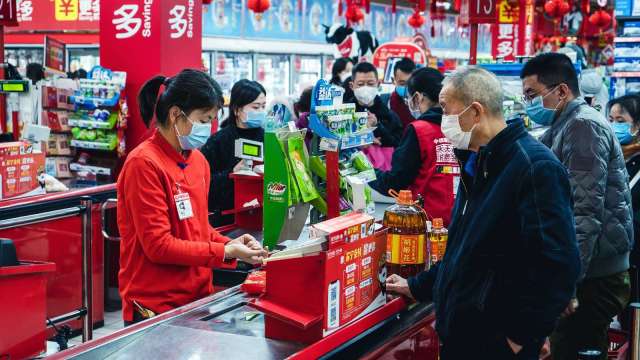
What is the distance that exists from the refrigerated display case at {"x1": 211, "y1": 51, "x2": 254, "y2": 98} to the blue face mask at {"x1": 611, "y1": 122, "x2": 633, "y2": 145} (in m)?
8.07

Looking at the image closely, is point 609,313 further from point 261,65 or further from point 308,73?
point 308,73

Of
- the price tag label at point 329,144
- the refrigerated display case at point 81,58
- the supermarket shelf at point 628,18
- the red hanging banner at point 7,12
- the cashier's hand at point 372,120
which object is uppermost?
the supermarket shelf at point 628,18

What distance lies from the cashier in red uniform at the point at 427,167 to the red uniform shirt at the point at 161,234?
127 centimetres

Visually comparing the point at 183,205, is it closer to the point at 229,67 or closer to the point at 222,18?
the point at 229,67

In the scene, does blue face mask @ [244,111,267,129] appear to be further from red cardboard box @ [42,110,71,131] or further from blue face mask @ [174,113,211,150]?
red cardboard box @ [42,110,71,131]

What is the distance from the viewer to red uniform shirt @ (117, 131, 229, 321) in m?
2.81

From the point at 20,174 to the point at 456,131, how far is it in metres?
3.41

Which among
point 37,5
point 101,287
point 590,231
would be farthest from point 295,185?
point 37,5

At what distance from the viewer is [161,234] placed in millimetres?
2793

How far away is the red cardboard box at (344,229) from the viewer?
2.48 meters

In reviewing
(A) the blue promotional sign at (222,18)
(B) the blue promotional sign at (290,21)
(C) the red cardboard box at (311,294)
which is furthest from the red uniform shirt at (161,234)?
(A) the blue promotional sign at (222,18)

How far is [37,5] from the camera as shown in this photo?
41.4ft

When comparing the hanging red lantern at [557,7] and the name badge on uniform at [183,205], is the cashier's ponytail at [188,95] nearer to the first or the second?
the name badge on uniform at [183,205]

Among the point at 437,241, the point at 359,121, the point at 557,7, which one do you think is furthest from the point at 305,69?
the point at 437,241
